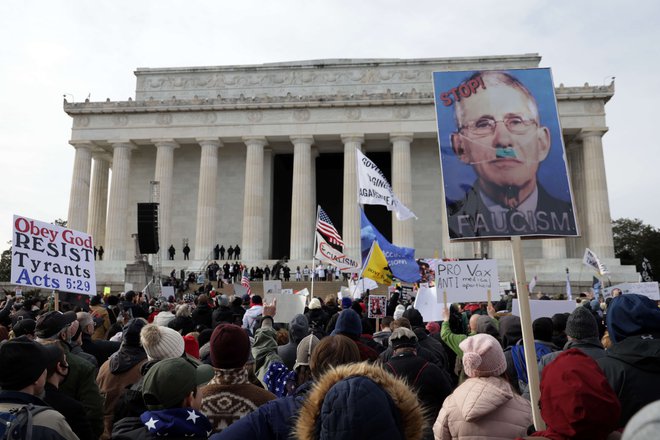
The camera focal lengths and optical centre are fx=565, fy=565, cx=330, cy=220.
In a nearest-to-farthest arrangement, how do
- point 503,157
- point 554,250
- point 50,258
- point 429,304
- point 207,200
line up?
point 503,157
point 50,258
point 429,304
point 554,250
point 207,200

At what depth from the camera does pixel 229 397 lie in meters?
4.27

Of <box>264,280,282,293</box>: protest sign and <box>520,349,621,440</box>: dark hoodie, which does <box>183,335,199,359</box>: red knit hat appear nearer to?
<box>520,349,621,440</box>: dark hoodie

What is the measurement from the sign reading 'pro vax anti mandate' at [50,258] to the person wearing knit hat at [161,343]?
5.21m

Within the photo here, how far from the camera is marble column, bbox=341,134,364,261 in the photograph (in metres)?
45.0

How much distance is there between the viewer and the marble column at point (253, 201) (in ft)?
154

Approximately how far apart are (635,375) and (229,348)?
2885mm

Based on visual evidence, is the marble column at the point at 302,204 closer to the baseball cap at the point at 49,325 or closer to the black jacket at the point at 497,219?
the baseball cap at the point at 49,325

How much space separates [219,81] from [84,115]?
1233cm

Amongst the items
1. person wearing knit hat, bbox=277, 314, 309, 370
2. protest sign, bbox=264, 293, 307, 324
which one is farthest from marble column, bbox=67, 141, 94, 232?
person wearing knit hat, bbox=277, 314, 309, 370

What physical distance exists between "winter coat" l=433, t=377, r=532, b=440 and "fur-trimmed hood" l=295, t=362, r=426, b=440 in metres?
1.74

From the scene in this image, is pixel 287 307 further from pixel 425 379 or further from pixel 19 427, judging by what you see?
pixel 19 427

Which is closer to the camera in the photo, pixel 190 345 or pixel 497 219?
pixel 497 219

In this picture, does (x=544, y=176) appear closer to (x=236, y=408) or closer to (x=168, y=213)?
(x=236, y=408)

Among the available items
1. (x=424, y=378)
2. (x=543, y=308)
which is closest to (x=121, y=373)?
(x=424, y=378)
